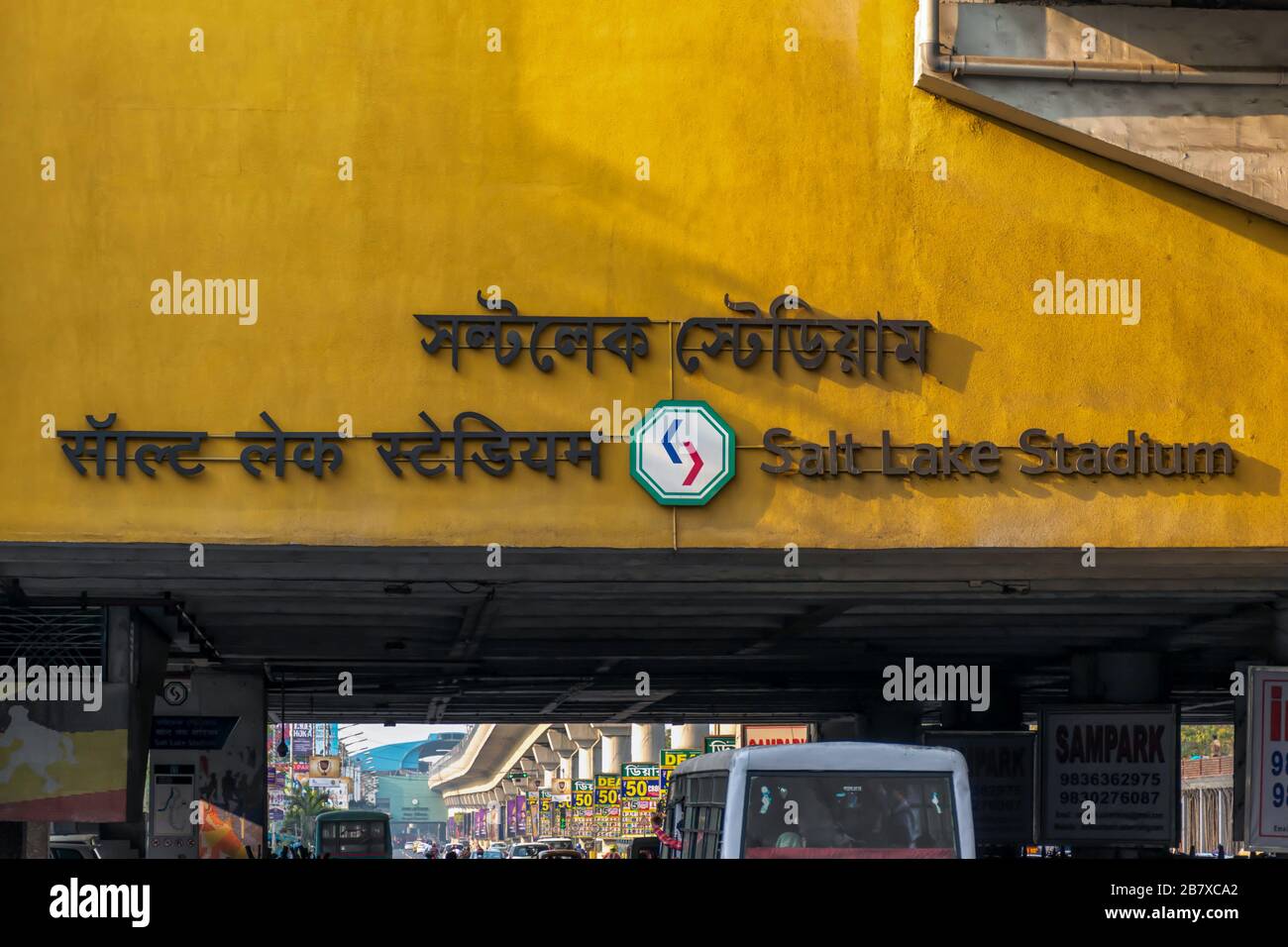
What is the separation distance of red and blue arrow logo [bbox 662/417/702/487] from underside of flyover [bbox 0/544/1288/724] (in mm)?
705

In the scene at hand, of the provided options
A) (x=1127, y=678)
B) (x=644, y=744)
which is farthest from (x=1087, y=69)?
(x=644, y=744)

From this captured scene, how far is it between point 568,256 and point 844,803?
6.50 m

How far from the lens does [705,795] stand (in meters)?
19.0

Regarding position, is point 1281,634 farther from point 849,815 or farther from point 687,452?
point 687,452

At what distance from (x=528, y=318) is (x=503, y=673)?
1733 centimetres

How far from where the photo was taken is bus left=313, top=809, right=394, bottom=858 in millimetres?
55656

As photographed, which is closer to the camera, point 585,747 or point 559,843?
point 559,843

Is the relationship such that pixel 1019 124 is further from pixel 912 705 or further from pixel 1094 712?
pixel 912 705

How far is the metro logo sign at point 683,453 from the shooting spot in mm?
15117

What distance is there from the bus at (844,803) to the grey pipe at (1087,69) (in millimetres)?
7024

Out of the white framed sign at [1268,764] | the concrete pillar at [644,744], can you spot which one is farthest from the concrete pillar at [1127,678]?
the concrete pillar at [644,744]

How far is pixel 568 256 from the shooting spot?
15078 mm
